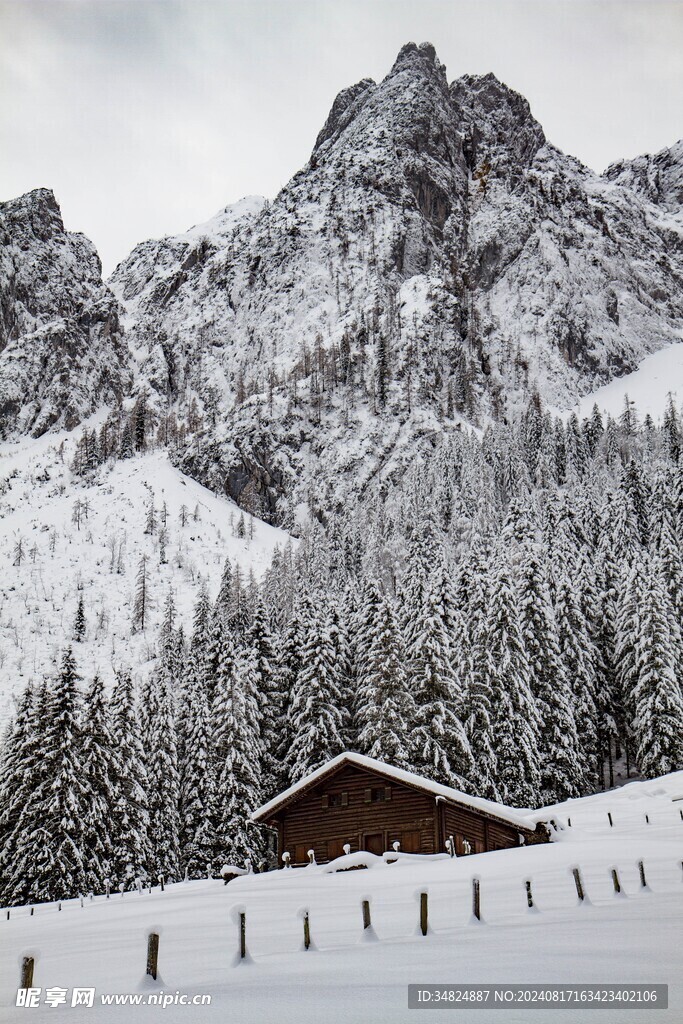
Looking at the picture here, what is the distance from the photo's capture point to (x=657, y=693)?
141 ft

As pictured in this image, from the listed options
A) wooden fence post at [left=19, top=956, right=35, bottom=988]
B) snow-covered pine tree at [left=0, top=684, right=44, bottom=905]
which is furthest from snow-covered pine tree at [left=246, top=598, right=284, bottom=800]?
wooden fence post at [left=19, top=956, right=35, bottom=988]

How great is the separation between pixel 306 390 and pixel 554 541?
142 m

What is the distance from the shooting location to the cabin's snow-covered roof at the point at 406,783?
2819 centimetres

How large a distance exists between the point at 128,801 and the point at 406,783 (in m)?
17.4

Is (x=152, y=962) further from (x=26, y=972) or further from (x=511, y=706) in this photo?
(x=511, y=706)

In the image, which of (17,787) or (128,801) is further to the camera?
(128,801)

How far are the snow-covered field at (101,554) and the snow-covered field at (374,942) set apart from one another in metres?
82.2

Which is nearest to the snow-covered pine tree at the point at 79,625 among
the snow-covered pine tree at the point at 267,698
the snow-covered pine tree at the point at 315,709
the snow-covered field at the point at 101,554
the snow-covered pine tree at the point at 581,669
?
the snow-covered field at the point at 101,554

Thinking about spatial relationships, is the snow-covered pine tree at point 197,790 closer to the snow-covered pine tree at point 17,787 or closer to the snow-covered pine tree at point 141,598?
the snow-covered pine tree at point 17,787

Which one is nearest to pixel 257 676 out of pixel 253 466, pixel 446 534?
pixel 446 534

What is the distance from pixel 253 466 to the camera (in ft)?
615

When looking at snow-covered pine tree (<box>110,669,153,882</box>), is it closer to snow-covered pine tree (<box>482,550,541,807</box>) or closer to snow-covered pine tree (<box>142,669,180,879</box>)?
snow-covered pine tree (<box>142,669,180,879</box>)

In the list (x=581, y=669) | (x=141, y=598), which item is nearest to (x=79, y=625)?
(x=141, y=598)

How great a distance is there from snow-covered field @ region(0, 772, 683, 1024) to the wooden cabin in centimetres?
723
